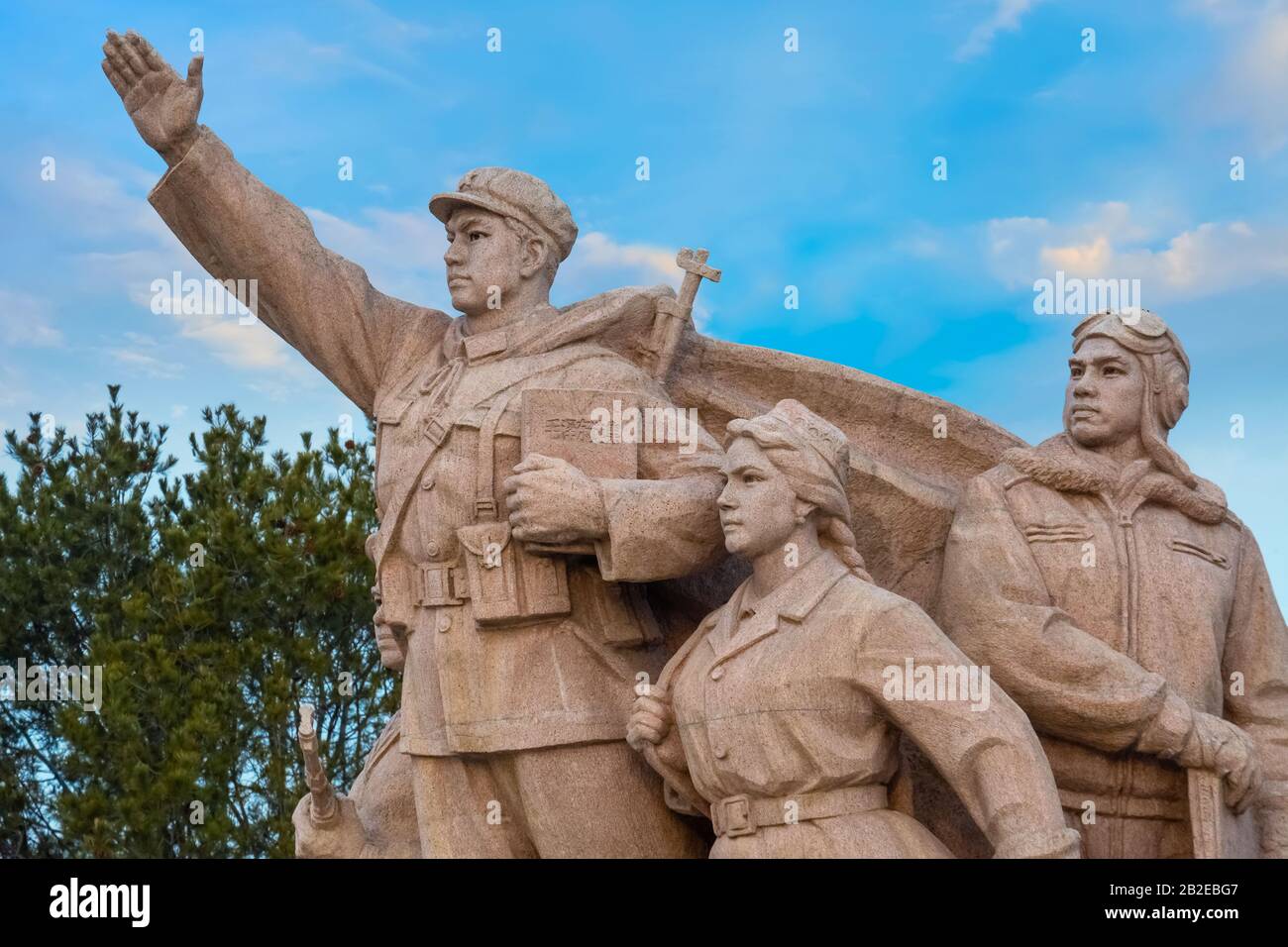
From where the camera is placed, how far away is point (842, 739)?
7250 mm

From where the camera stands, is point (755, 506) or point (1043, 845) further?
point (755, 506)

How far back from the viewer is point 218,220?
8.41m

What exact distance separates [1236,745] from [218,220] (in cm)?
457

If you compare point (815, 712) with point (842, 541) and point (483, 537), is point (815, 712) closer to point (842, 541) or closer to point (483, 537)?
Result: point (842, 541)

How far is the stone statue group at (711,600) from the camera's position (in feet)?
23.9

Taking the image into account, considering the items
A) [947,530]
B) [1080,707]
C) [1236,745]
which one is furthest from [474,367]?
[1236,745]

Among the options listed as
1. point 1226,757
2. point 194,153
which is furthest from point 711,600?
point 194,153

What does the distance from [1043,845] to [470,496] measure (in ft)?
8.38

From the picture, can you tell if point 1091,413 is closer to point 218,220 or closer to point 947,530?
point 947,530

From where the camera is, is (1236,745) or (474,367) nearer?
(1236,745)

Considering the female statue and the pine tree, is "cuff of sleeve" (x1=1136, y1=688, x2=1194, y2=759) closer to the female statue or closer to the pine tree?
the female statue

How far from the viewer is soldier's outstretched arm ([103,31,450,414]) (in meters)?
8.30
